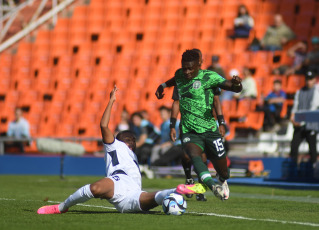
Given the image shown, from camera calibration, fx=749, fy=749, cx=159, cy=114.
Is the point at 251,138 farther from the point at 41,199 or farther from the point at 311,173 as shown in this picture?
the point at 41,199

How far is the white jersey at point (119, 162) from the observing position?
859 cm

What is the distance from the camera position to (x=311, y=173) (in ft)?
51.0

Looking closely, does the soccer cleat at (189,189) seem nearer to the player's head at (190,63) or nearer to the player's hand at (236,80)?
the player's hand at (236,80)

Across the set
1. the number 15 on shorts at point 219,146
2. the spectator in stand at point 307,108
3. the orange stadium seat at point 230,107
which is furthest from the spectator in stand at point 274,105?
the number 15 on shorts at point 219,146

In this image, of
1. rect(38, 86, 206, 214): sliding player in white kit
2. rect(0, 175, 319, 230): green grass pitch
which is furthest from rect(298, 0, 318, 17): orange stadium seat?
rect(38, 86, 206, 214): sliding player in white kit

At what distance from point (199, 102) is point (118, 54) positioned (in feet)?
51.7

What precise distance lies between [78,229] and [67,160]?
14.8m

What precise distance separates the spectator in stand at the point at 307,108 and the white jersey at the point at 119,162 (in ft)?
23.1

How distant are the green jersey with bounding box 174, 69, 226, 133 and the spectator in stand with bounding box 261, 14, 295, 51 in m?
12.3

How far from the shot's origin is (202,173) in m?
8.77

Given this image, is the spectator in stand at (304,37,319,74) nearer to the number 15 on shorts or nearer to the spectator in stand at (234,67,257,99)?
the spectator in stand at (234,67,257,99)

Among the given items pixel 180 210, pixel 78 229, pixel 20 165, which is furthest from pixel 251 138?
pixel 78 229

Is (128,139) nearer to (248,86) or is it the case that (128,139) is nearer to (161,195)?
(161,195)

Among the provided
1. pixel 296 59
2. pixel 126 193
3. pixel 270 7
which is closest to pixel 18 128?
A: pixel 296 59
